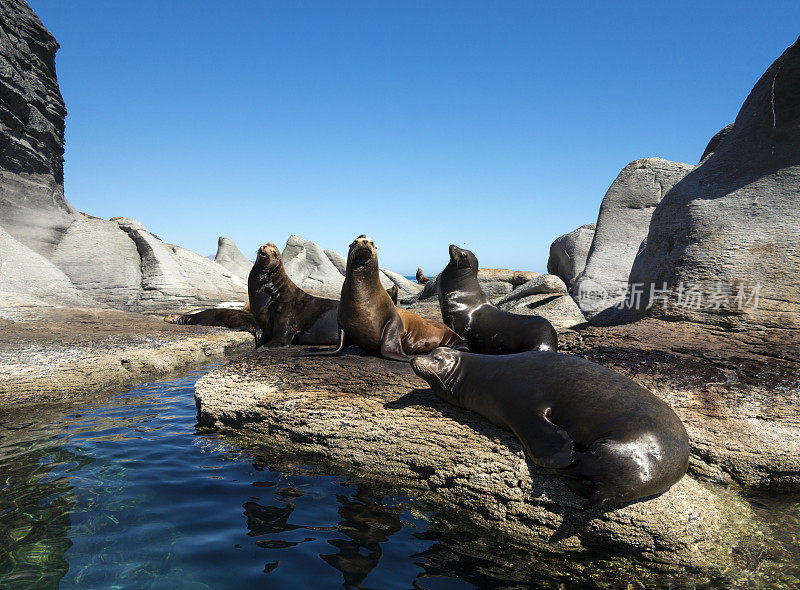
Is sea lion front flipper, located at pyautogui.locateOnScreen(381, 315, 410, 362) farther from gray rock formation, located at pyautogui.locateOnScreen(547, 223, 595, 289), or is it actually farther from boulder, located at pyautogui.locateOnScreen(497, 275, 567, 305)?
gray rock formation, located at pyautogui.locateOnScreen(547, 223, 595, 289)

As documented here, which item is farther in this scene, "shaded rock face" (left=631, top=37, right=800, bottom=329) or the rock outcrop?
the rock outcrop

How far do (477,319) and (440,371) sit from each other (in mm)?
2429

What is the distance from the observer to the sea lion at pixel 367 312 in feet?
19.8

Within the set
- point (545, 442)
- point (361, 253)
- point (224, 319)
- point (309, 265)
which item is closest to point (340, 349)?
point (361, 253)

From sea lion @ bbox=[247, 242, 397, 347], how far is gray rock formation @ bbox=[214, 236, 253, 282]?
78.9 feet

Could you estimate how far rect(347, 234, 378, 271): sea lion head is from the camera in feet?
19.7

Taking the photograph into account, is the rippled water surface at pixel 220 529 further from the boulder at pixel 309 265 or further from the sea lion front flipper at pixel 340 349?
Answer: the boulder at pixel 309 265

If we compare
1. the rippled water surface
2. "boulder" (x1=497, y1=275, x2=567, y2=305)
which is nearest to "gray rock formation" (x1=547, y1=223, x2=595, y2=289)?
"boulder" (x1=497, y1=275, x2=567, y2=305)

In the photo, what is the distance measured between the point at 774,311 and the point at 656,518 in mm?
3928

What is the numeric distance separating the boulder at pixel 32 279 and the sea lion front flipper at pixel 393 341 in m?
9.92

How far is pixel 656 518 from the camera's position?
286 centimetres

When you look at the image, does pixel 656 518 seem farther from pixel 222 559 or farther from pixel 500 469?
pixel 222 559

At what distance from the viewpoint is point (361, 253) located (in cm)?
602

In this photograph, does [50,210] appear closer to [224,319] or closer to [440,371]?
[224,319]
